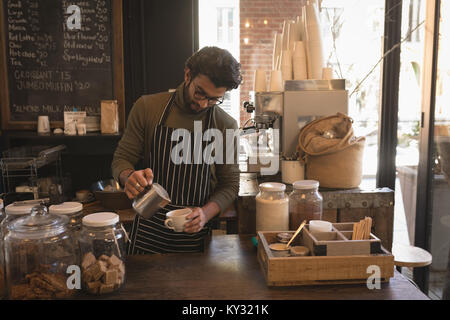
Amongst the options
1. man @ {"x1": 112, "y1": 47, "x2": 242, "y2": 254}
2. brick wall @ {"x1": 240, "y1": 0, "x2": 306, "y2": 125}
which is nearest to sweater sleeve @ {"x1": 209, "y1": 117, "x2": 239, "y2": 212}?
man @ {"x1": 112, "y1": 47, "x2": 242, "y2": 254}

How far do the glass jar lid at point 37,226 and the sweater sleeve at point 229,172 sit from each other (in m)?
0.89

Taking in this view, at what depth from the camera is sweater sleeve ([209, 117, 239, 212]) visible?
1.98m

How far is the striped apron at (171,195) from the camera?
2023 mm

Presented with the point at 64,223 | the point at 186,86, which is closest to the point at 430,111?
the point at 186,86

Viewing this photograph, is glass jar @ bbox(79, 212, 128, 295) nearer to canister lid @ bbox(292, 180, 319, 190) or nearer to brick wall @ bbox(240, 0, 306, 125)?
canister lid @ bbox(292, 180, 319, 190)

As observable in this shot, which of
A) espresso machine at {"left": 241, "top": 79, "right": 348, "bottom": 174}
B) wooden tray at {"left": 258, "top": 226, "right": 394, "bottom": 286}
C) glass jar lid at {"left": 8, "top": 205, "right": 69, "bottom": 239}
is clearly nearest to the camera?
glass jar lid at {"left": 8, "top": 205, "right": 69, "bottom": 239}

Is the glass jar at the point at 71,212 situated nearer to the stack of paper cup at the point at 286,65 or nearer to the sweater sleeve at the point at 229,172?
the sweater sleeve at the point at 229,172

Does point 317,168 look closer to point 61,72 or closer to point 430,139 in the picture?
point 430,139

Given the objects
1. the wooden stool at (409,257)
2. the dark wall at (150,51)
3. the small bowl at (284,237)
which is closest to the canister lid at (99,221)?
the small bowl at (284,237)

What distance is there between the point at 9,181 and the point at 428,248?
3.33 m

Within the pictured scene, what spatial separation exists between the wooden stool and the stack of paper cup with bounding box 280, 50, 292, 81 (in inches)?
53.3

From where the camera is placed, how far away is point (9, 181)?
3.02 meters

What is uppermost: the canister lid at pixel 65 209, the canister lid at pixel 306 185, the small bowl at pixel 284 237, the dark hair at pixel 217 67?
the dark hair at pixel 217 67

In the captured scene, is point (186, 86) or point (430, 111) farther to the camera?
point (430, 111)
